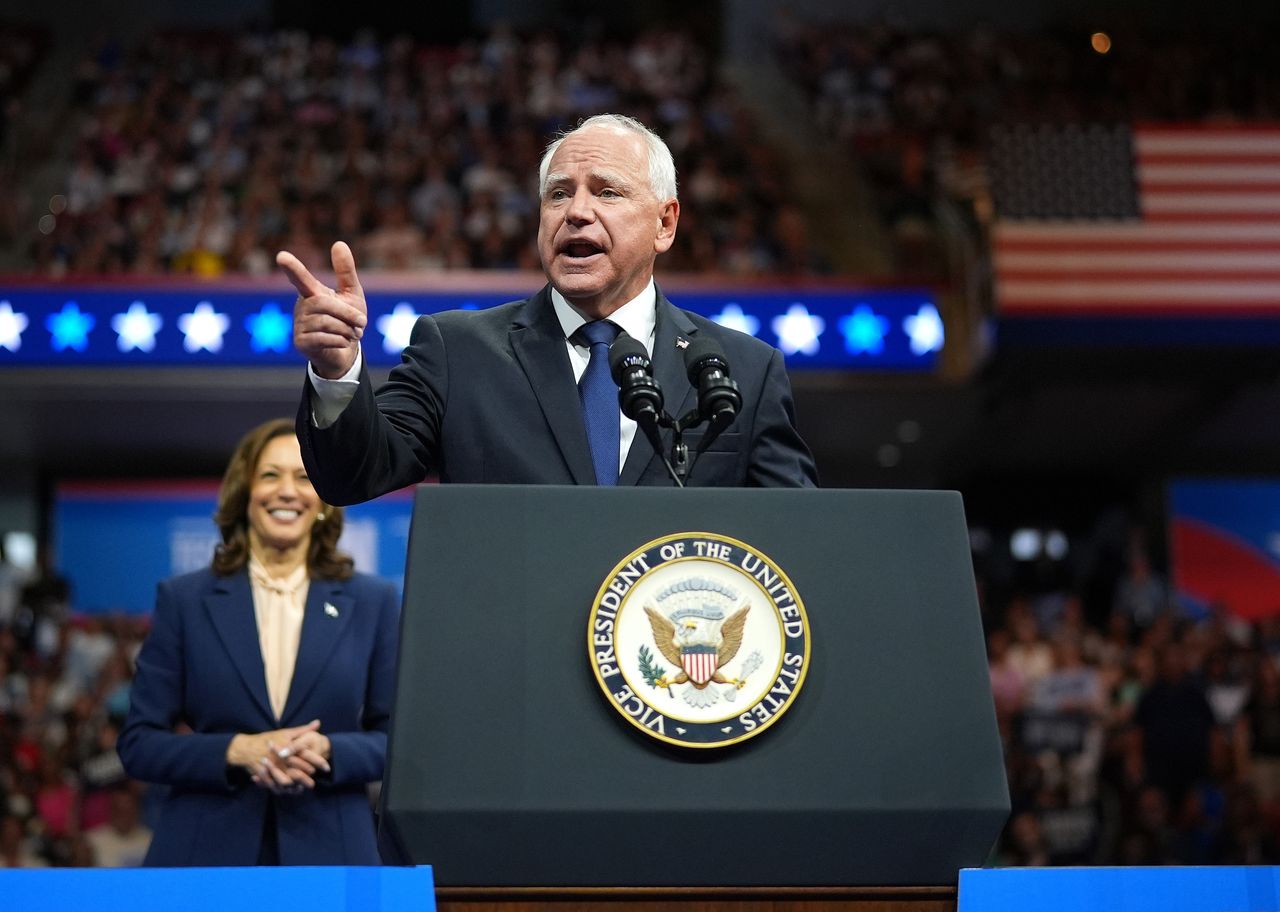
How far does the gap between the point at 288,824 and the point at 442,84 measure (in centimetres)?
1124

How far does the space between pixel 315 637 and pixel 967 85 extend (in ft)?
39.7

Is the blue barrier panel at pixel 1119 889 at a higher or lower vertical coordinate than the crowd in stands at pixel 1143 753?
higher

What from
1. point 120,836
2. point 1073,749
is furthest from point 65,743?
point 1073,749

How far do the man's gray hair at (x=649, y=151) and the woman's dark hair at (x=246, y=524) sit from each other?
0.97 metres

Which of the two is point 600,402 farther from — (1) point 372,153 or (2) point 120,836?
(1) point 372,153

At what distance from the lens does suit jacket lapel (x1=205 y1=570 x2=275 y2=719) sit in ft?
8.41

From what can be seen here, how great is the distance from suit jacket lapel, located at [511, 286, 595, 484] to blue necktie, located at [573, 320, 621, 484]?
0.01 metres

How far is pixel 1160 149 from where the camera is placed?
941cm

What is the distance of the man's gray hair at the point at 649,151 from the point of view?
1.88 metres

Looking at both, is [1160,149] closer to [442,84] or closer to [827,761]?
[442,84]

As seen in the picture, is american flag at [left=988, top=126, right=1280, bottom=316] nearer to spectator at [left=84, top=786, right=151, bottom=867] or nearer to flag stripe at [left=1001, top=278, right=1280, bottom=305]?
flag stripe at [left=1001, top=278, right=1280, bottom=305]

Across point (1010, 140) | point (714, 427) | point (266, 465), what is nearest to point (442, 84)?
point (1010, 140)

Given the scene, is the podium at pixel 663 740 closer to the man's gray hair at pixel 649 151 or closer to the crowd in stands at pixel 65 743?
the man's gray hair at pixel 649 151

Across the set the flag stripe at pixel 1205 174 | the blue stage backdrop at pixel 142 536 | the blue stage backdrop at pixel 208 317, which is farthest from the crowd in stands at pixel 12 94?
the flag stripe at pixel 1205 174
